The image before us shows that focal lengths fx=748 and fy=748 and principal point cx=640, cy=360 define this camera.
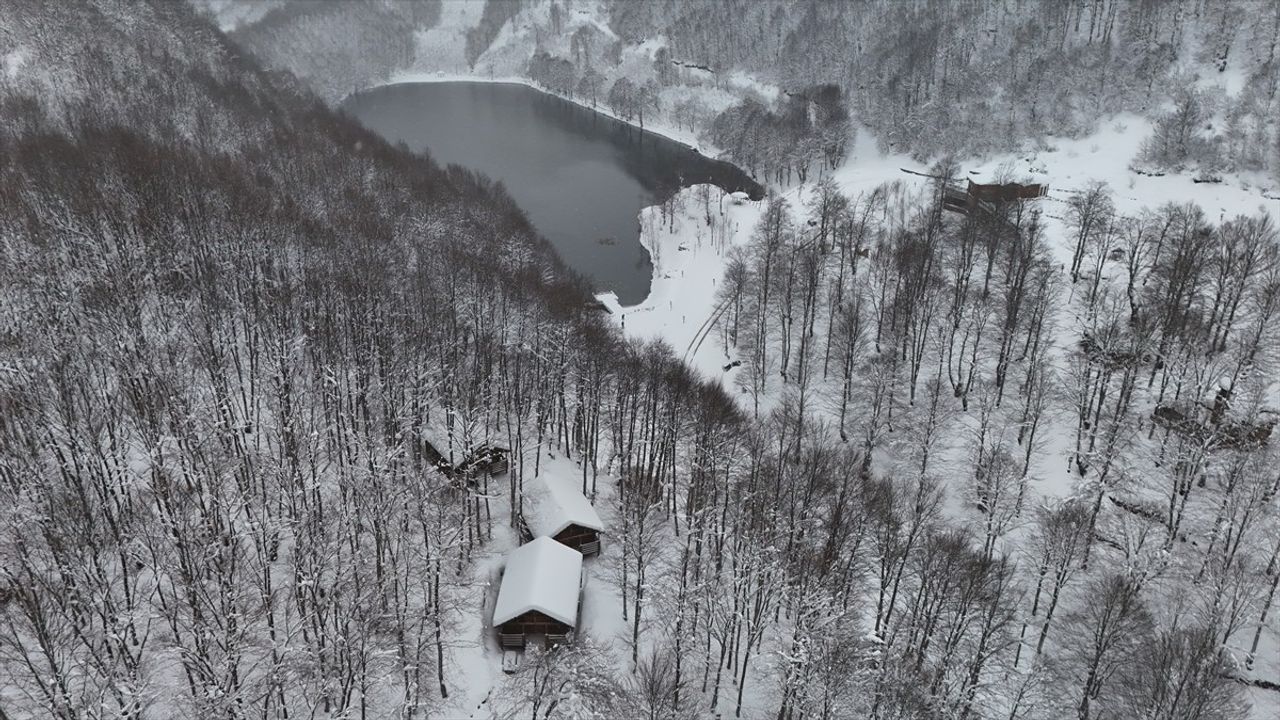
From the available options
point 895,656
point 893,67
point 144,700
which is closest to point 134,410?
point 144,700

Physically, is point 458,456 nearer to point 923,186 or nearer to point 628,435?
point 628,435

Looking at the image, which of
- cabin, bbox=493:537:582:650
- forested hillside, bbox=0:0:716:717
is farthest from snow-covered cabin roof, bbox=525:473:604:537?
cabin, bbox=493:537:582:650

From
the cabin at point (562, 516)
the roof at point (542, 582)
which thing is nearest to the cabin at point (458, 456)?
the cabin at point (562, 516)

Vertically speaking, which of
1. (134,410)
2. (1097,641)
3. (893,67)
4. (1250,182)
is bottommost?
→ (1097,641)

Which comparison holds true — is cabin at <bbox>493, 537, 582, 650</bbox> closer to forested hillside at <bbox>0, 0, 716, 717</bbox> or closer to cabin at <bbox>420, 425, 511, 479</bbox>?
forested hillside at <bbox>0, 0, 716, 717</bbox>

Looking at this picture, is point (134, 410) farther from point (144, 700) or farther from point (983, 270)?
point (983, 270)
